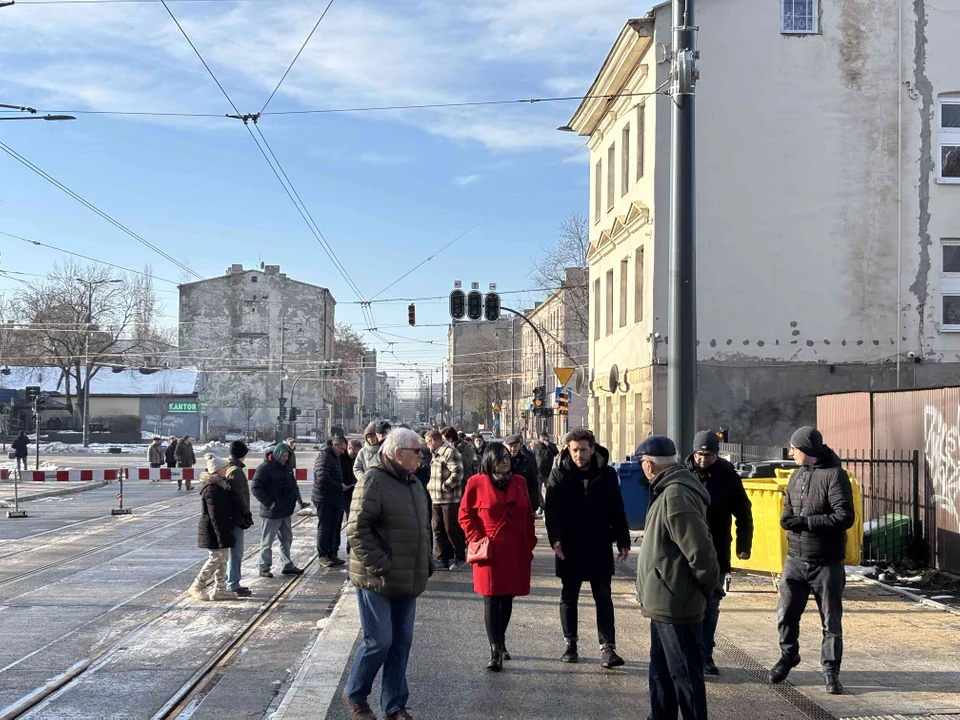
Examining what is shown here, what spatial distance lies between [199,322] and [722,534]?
82005 mm

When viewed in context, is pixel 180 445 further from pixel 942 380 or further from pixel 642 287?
pixel 942 380

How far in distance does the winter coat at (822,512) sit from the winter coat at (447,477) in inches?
241

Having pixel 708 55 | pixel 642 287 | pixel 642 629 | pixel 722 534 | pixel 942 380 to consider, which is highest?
pixel 708 55

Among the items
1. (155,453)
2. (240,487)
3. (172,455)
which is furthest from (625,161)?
(155,453)

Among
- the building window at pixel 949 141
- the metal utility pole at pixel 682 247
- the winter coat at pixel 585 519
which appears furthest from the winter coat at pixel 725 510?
the building window at pixel 949 141

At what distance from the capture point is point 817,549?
24.2 feet

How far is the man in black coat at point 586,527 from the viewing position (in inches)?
318

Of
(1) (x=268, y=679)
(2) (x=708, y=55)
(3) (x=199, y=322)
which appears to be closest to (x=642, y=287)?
(2) (x=708, y=55)

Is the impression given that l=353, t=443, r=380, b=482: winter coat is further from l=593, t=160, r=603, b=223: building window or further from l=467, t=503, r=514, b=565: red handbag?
l=593, t=160, r=603, b=223: building window

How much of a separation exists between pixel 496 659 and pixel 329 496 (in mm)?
6074

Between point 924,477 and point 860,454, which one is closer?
point 924,477

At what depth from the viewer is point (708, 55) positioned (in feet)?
79.3

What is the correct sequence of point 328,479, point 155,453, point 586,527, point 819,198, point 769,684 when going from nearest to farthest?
point 769,684 < point 586,527 < point 328,479 < point 819,198 < point 155,453

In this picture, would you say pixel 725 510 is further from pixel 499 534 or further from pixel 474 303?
pixel 474 303
